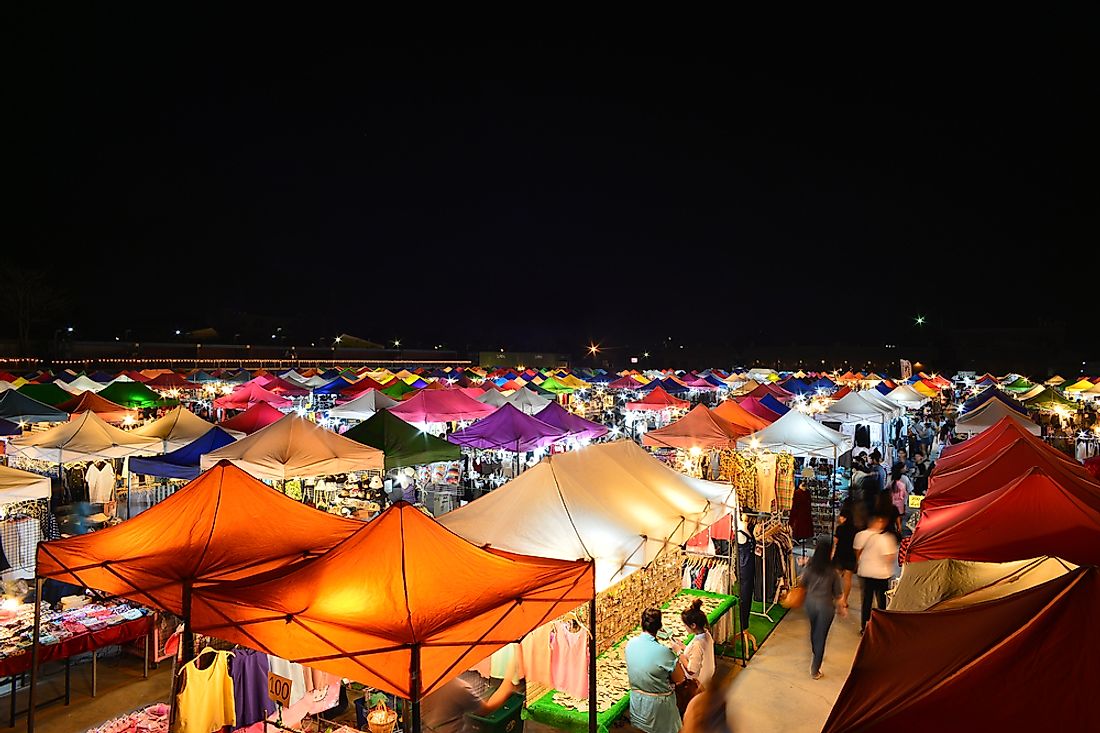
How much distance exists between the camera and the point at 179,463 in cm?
912

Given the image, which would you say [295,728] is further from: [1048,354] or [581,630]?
[1048,354]

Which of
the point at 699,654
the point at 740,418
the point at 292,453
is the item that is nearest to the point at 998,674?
the point at 699,654

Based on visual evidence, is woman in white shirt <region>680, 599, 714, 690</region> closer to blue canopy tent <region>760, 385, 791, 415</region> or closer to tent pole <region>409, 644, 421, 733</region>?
tent pole <region>409, 644, 421, 733</region>

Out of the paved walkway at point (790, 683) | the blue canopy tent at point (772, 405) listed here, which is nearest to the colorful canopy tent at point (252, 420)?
the paved walkway at point (790, 683)

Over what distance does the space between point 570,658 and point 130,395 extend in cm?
1690

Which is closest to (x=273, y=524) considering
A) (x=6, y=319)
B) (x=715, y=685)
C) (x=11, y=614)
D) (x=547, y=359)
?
(x=11, y=614)

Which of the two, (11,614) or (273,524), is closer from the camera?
(273,524)

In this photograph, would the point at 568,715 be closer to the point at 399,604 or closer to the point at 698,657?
the point at 698,657

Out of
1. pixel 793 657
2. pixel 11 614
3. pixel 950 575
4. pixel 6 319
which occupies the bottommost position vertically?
pixel 793 657

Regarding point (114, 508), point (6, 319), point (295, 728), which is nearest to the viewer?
point (295, 728)

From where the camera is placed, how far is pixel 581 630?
5410 mm

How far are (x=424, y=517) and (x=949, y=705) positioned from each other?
3104mm

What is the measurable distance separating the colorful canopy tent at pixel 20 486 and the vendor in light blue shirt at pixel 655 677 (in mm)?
6575

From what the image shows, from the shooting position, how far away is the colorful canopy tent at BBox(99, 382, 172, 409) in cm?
1720
